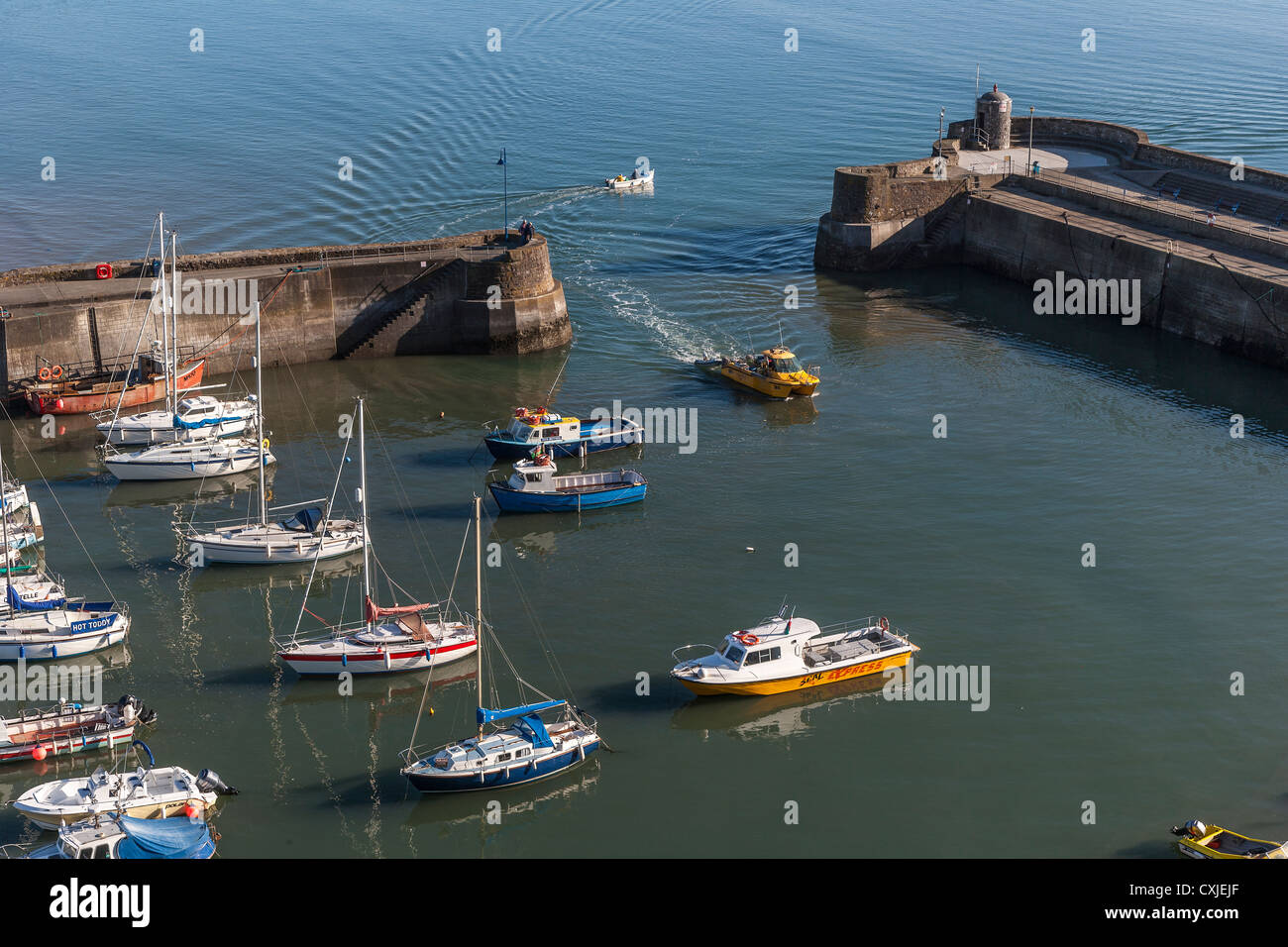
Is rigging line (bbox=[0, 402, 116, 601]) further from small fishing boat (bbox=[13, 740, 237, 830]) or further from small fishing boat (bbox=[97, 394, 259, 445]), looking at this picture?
small fishing boat (bbox=[13, 740, 237, 830])

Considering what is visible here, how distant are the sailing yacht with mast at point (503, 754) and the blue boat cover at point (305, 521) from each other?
13810mm

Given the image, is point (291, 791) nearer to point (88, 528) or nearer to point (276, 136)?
point (88, 528)

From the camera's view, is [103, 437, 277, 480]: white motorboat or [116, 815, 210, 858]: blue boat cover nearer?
[116, 815, 210, 858]: blue boat cover

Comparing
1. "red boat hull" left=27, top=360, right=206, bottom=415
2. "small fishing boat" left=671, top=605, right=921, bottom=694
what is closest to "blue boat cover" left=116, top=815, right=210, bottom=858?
"small fishing boat" left=671, top=605, right=921, bottom=694

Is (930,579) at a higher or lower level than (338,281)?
lower

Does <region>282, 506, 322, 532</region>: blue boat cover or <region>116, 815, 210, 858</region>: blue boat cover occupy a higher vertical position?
<region>282, 506, 322, 532</region>: blue boat cover

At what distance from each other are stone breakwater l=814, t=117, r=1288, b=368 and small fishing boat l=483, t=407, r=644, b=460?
95.1ft

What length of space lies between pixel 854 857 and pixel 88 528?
98.3 feet

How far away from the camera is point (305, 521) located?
48.8 meters

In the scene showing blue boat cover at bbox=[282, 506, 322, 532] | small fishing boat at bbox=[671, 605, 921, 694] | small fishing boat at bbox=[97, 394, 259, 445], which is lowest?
small fishing boat at bbox=[671, 605, 921, 694]

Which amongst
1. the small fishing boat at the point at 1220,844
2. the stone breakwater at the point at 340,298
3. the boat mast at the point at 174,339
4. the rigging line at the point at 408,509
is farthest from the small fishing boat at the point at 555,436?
the small fishing boat at the point at 1220,844

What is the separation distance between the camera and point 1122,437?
190 ft

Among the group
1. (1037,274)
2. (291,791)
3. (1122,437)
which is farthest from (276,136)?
(291,791)

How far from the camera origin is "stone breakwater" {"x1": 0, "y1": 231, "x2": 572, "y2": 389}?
63.5 metres
